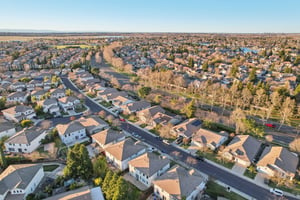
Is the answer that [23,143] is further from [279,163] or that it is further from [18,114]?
[279,163]

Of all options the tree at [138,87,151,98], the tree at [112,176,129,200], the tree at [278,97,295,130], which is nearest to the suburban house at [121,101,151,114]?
the tree at [138,87,151,98]

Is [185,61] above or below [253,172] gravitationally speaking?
above

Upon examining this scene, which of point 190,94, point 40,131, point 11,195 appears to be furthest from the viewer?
point 190,94

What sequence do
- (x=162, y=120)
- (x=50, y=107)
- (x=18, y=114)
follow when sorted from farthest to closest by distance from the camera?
(x=50, y=107)
(x=18, y=114)
(x=162, y=120)

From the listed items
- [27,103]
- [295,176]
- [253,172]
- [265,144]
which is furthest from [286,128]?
[27,103]

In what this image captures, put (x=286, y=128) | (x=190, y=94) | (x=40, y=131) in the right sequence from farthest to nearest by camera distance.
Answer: (x=190, y=94)
(x=286, y=128)
(x=40, y=131)

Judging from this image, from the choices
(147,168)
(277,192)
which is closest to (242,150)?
(277,192)

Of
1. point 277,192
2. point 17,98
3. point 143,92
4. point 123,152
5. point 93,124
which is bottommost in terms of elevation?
point 277,192

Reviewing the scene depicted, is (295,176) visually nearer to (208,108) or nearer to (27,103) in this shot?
(208,108)
